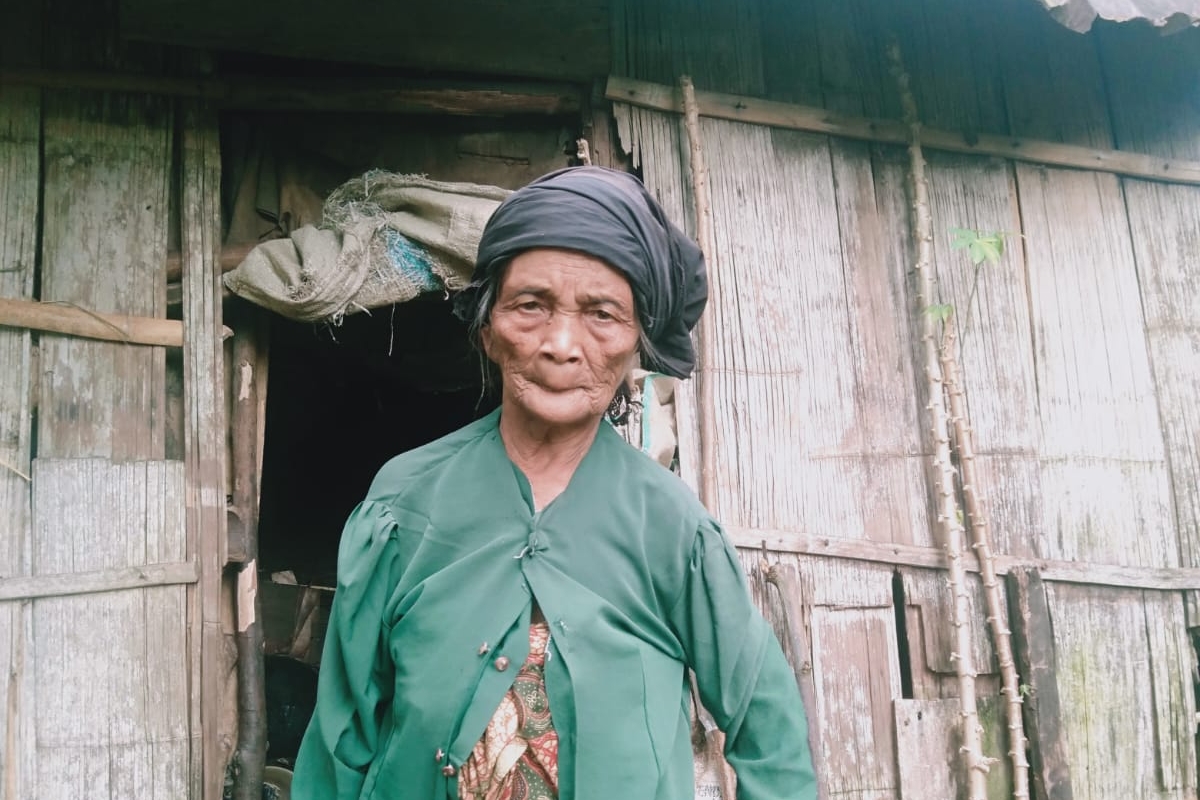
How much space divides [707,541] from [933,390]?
1867 mm

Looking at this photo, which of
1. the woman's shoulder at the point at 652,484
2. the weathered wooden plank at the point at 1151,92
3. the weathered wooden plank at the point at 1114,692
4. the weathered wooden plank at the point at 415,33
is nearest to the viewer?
the woman's shoulder at the point at 652,484

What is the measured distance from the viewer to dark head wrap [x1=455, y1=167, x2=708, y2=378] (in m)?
1.52

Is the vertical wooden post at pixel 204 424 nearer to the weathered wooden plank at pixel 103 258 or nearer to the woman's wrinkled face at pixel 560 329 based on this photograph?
the weathered wooden plank at pixel 103 258

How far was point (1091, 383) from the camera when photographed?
333 cm

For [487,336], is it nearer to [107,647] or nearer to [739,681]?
[739,681]

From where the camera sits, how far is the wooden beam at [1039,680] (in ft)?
9.83

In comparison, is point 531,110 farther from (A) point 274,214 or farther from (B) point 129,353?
(B) point 129,353

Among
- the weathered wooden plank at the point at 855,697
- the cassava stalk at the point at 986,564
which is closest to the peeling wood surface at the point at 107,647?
the weathered wooden plank at the point at 855,697

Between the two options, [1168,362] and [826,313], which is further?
[1168,362]

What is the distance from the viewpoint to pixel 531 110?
3.29 meters

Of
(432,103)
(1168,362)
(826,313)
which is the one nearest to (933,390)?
(826,313)

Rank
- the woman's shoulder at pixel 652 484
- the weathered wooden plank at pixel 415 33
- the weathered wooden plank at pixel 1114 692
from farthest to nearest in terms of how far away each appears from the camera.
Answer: the weathered wooden plank at pixel 1114 692
the weathered wooden plank at pixel 415 33
the woman's shoulder at pixel 652 484

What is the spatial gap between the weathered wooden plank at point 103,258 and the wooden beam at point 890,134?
1.71 metres

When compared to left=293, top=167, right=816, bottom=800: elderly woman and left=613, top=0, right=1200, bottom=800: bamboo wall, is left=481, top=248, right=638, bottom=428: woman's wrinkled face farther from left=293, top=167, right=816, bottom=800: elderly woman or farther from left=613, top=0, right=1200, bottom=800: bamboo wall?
left=613, top=0, right=1200, bottom=800: bamboo wall
